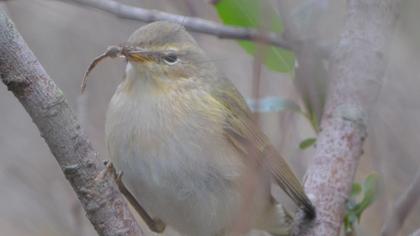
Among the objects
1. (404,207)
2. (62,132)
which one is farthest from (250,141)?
(62,132)

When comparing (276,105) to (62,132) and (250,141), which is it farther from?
(62,132)

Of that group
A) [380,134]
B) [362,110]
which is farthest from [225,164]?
[380,134]

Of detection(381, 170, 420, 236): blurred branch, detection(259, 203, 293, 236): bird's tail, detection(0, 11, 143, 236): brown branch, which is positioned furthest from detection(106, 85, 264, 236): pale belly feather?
detection(381, 170, 420, 236): blurred branch

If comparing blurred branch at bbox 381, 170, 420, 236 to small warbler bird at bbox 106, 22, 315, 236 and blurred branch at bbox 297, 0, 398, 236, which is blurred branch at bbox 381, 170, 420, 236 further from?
blurred branch at bbox 297, 0, 398, 236

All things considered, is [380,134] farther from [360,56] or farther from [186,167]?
[186,167]

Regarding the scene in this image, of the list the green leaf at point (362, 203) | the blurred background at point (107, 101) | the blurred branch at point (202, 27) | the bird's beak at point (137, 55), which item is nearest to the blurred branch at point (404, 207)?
the blurred background at point (107, 101)

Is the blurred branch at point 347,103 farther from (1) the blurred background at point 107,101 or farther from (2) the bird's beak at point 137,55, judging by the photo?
(2) the bird's beak at point 137,55

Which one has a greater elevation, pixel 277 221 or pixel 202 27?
pixel 202 27
